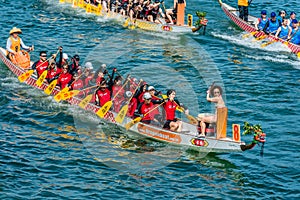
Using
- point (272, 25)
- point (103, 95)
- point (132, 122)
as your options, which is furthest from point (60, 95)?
point (272, 25)

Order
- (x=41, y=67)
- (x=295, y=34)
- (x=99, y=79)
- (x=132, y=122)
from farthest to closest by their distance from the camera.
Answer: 1. (x=295, y=34)
2. (x=41, y=67)
3. (x=99, y=79)
4. (x=132, y=122)

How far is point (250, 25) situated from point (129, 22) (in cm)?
921

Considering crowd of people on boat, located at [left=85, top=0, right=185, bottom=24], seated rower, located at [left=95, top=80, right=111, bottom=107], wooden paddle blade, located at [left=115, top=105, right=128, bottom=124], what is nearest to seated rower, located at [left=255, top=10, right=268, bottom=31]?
crowd of people on boat, located at [left=85, top=0, right=185, bottom=24]

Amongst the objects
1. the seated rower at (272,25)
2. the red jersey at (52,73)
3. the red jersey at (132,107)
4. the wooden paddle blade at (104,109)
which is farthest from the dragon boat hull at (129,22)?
the wooden paddle blade at (104,109)

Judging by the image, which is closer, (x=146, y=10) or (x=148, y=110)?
(x=148, y=110)

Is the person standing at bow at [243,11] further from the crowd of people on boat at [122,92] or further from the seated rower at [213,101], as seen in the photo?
the seated rower at [213,101]

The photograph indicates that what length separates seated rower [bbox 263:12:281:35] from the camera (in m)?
46.9

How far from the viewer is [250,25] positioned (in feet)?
160

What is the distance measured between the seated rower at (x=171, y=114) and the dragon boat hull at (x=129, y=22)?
1582 centimetres

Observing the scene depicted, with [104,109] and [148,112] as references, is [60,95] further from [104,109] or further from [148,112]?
[148,112]

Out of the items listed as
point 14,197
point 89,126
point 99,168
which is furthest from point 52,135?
point 14,197

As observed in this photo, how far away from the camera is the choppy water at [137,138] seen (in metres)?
29.1

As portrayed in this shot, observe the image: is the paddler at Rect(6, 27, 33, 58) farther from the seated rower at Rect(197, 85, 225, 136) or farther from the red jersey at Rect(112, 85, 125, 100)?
the seated rower at Rect(197, 85, 225, 136)

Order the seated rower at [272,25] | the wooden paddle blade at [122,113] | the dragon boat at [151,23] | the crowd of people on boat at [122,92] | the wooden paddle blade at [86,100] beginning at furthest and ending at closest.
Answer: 1. the dragon boat at [151,23]
2. the seated rower at [272,25]
3. the wooden paddle blade at [86,100]
4. the wooden paddle blade at [122,113]
5. the crowd of people on boat at [122,92]
